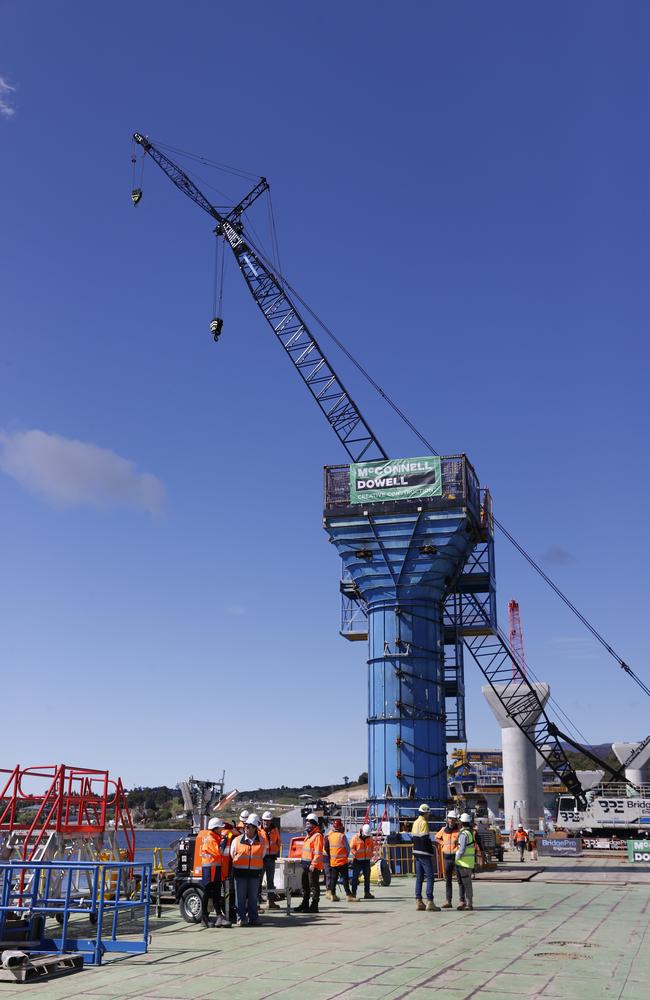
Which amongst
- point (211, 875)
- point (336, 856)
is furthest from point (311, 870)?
point (211, 875)

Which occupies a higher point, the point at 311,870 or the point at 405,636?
the point at 405,636

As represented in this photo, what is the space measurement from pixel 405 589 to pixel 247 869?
2353 centimetres

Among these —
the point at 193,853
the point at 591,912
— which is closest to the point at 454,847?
the point at 591,912

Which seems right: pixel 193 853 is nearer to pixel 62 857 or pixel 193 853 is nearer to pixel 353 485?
pixel 62 857

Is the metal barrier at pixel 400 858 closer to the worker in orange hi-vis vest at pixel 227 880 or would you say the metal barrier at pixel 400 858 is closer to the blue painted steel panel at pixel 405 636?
the blue painted steel panel at pixel 405 636

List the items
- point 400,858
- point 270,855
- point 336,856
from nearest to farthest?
point 270,855 → point 336,856 → point 400,858

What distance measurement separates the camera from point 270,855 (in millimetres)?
21250

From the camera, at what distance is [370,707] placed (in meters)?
39.9

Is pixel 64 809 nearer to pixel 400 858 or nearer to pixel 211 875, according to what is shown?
pixel 211 875

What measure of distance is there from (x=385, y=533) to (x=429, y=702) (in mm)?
7707

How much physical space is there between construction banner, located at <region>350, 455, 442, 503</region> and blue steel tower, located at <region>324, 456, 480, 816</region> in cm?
5

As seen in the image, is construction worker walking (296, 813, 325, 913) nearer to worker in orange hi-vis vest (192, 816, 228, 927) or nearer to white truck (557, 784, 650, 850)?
worker in orange hi-vis vest (192, 816, 228, 927)

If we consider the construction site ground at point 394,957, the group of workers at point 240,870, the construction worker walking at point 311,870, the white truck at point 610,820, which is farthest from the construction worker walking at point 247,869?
the white truck at point 610,820

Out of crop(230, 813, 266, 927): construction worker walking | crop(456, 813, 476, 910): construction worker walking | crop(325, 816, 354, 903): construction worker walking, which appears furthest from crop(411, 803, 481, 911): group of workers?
crop(230, 813, 266, 927): construction worker walking
